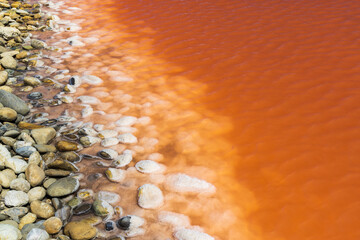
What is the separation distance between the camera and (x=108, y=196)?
3.32 m

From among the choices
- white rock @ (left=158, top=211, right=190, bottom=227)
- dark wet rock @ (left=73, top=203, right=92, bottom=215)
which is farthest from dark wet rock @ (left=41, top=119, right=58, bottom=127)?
white rock @ (left=158, top=211, right=190, bottom=227)

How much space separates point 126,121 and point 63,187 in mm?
1507

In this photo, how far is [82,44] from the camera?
692 cm

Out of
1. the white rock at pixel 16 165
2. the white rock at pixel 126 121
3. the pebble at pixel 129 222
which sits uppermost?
the white rock at pixel 16 165

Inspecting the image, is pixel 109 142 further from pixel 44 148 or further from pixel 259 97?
pixel 259 97

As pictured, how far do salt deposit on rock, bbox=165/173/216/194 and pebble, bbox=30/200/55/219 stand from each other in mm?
1235

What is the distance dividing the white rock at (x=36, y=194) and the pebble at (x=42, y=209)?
0.33 feet

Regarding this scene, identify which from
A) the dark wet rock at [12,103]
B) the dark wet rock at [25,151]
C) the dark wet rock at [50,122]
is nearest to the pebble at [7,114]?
the dark wet rock at [12,103]

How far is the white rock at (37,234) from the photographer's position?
2.69m

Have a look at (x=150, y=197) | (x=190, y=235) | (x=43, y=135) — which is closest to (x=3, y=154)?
(x=43, y=135)

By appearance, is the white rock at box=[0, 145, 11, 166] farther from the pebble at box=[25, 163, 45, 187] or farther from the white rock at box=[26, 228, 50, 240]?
the white rock at box=[26, 228, 50, 240]

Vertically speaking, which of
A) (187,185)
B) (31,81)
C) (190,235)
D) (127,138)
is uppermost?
(31,81)

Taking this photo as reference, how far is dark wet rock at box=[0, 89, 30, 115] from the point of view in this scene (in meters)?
4.31

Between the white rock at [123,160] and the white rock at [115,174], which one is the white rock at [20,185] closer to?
the white rock at [115,174]
